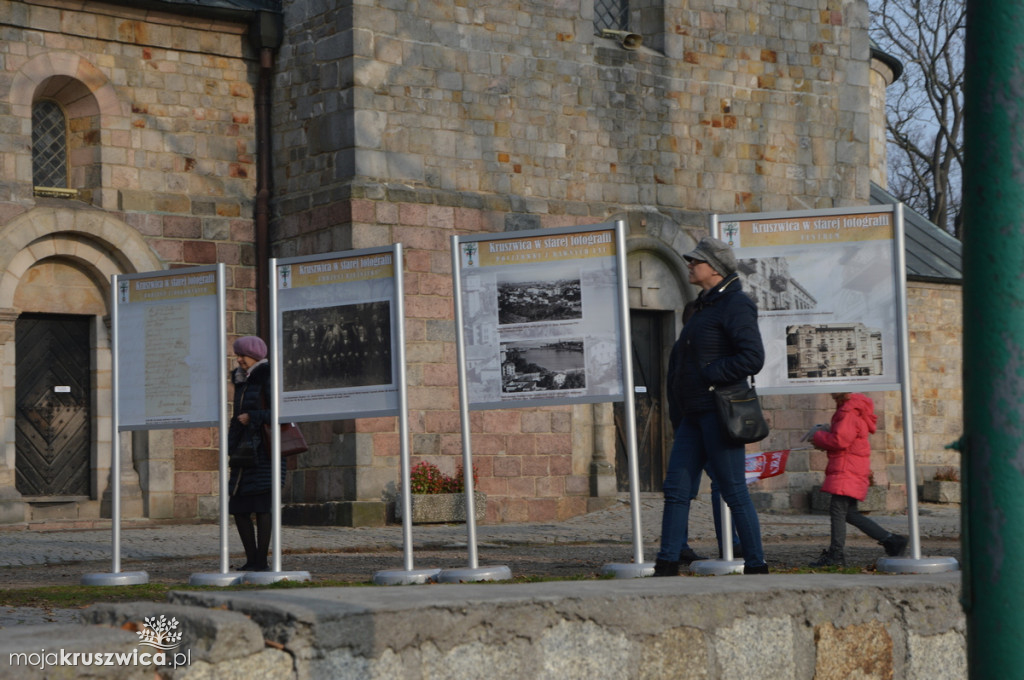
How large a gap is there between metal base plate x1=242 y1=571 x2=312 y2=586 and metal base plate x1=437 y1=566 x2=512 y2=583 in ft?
2.95

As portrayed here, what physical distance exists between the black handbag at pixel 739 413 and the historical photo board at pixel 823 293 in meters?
1.13

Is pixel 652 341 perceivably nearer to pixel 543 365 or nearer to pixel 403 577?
pixel 543 365

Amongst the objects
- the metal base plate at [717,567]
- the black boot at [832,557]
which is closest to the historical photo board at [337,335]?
the metal base plate at [717,567]

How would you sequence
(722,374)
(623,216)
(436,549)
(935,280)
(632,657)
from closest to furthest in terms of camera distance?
(632,657) → (722,374) → (436,549) → (623,216) → (935,280)

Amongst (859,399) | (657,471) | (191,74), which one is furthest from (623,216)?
(859,399)

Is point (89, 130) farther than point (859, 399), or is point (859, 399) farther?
point (89, 130)

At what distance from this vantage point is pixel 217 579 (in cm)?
888

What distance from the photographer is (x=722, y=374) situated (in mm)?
7730

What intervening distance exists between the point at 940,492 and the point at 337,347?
15.2m

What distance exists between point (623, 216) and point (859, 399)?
773cm

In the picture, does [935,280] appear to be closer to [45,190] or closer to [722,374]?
[45,190]

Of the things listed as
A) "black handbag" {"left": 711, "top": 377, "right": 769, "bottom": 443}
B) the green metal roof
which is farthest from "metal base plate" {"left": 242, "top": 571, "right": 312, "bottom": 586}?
the green metal roof

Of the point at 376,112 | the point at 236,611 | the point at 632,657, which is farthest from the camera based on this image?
the point at 376,112

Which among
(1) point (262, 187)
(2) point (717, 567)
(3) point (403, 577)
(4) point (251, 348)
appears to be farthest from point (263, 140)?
(2) point (717, 567)
